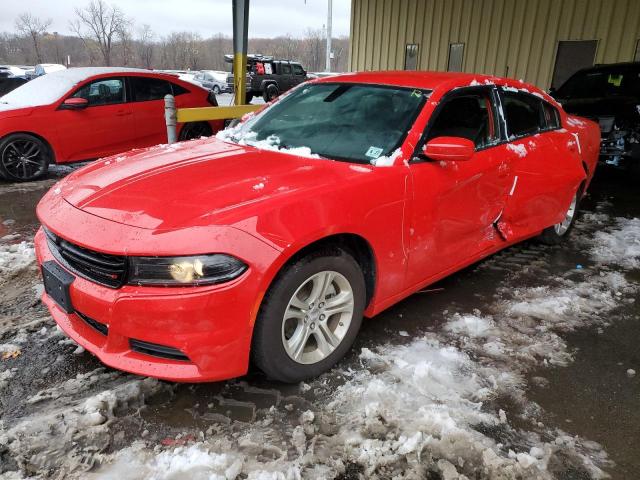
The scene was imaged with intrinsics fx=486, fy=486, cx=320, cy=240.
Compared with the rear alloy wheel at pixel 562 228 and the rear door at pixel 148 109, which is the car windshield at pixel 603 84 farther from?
the rear door at pixel 148 109

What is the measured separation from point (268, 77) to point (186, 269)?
22.2 m

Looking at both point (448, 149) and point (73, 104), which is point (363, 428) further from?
point (73, 104)

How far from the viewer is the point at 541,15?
34.0 ft

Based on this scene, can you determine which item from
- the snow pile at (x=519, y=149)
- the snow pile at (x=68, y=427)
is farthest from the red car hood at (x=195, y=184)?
the snow pile at (x=519, y=149)

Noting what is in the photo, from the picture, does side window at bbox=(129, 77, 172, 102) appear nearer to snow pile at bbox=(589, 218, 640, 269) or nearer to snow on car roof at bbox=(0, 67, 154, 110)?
snow on car roof at bbox=(0, 67, 154, 110)

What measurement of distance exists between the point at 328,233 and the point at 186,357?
0.83 meters

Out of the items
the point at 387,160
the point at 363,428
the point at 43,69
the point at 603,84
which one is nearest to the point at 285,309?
the point at 363,428

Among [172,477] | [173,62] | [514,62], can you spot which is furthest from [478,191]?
[173,62]

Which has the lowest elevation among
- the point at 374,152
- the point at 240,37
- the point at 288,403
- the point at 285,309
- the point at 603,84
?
the point at 288,403

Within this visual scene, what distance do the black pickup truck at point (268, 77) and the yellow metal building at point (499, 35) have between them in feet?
30.2

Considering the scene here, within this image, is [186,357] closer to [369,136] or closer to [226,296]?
[226,296]

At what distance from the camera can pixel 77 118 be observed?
6.63 metres

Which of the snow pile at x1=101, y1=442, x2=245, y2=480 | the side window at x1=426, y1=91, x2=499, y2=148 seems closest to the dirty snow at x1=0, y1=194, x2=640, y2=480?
the snow pile at x1=101, y1=442, x2=245, y2=480

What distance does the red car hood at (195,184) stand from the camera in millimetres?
2104
